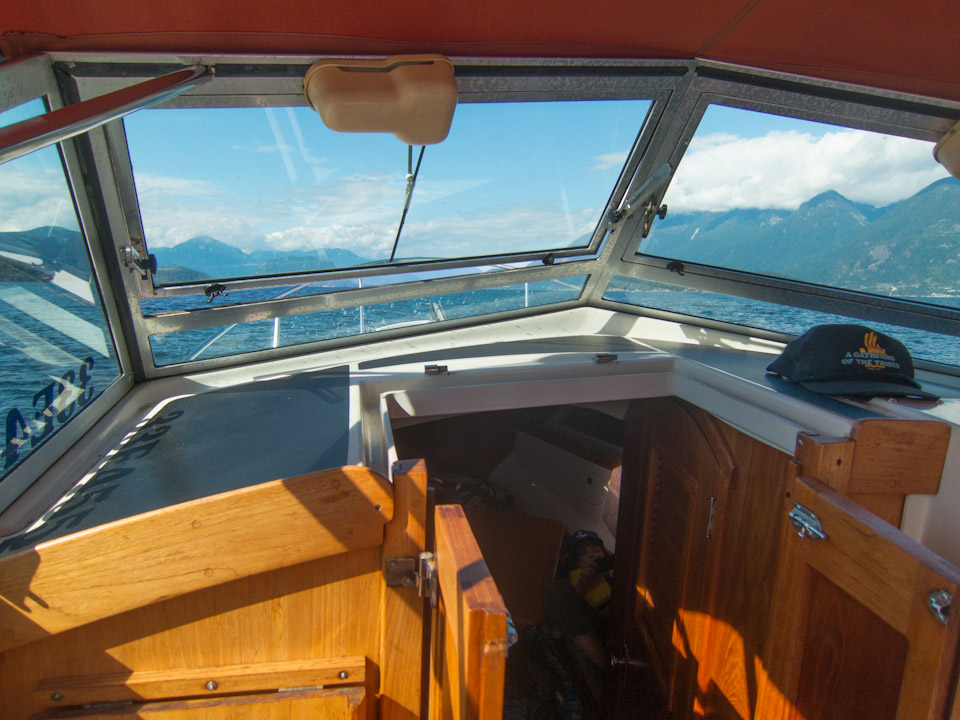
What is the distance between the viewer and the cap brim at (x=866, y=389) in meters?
1.48

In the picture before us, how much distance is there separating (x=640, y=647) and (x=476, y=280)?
63.2 inches

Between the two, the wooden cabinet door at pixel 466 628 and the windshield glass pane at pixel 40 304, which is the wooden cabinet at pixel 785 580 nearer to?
the wooden cabinet door at pixel 466 628

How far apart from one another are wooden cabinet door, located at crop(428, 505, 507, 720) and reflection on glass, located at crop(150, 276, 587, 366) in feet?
4.57

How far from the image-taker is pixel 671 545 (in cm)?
199

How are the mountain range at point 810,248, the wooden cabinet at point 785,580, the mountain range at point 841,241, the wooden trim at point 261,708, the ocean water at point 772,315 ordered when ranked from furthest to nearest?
the ocean water at point 772,315 < the mountain range at point 841,241 < the mountain range at point 810,248 < the wooden trim at point 261,708 < the wooden cabinet at point 785,580

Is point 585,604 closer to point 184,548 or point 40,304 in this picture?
point 184,548

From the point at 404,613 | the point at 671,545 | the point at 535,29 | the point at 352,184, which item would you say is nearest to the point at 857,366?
the point at 671,545

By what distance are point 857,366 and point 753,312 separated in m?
1.07

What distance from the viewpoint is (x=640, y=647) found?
87.1 inches

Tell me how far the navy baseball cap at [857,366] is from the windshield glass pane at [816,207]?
2.73 feet

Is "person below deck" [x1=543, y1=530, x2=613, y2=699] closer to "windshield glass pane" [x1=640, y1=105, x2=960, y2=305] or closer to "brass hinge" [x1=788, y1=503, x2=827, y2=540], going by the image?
"windshield glass pane" [x1=640, y1=105, x2=960, y2=305]

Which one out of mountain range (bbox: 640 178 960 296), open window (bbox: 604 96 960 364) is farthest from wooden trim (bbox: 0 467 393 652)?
mountain range (bbox: 640 178 960 296)

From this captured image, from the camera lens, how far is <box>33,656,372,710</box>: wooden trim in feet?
3.69

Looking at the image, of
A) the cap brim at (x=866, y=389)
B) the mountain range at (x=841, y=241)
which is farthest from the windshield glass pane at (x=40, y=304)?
the mountain range at (x=841, y=241)
